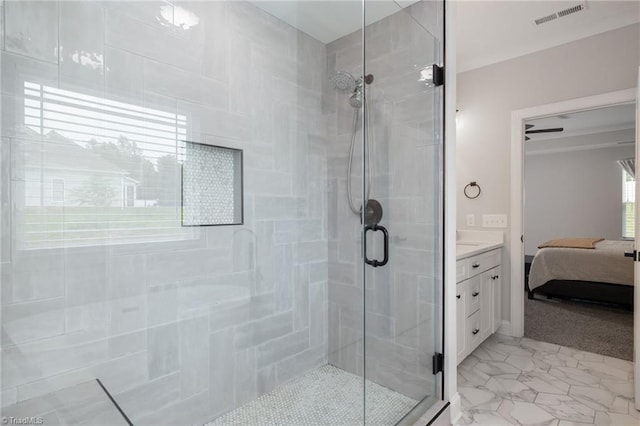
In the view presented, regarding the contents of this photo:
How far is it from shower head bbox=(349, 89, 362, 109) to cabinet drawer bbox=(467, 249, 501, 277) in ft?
4.30

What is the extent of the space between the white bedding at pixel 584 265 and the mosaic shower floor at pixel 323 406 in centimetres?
321

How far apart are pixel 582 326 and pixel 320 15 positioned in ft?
11.7

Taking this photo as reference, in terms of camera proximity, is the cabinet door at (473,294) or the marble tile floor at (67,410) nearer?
the marble tile floor at (67,410)

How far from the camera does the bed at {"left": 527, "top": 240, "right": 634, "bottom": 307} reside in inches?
140

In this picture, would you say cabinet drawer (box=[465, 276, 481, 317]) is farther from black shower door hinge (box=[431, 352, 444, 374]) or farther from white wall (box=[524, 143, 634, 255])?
white wall (box=[524, 143, 634, 255])

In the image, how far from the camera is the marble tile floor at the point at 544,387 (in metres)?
1.79

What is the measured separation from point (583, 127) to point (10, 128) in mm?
7359

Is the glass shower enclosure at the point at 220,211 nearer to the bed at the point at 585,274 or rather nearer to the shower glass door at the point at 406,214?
the shower glass door at the point at 406,214

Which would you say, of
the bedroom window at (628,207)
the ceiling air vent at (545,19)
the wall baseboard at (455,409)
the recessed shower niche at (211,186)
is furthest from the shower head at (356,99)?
the bedroom window at (628,207)

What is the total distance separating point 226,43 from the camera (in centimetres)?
183

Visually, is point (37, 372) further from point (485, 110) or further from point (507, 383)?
point (485, 110)

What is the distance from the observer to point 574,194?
662 centimetres

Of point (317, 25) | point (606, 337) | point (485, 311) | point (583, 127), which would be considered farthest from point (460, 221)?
point (583, 127)

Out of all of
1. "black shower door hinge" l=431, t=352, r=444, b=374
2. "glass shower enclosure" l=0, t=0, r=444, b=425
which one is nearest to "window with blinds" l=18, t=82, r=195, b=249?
"glass shower enclosure" l=0, t=0, r=444, b=425
